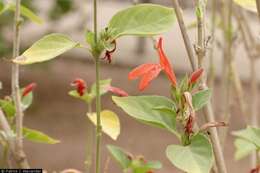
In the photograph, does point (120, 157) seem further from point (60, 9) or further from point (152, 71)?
point (60, 9)

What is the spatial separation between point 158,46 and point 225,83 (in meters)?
0.55

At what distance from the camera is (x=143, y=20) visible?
63 centimetres

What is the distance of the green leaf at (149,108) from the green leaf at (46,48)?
8 centimetres

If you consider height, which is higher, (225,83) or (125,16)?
(125,16)

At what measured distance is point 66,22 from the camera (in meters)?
5.71

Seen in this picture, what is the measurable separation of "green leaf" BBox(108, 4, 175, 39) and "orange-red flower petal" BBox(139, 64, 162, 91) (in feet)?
0.13

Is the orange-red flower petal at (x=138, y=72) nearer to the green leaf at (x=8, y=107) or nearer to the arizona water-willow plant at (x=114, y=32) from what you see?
the arizona water-willow plant at (x=114, y=32)

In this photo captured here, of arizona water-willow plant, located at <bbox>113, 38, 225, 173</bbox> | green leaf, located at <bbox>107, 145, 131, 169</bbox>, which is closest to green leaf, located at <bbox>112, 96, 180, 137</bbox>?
arizona water-willow plant, located at <bbox>113, 38, 225, 173</bbox>

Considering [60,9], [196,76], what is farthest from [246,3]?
[60,9]

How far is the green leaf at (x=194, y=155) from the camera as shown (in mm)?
563

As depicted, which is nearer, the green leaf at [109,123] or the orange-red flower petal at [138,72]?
the orange-red flower petal at [138,72]

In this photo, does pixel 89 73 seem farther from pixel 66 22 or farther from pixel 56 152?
pixel 56 152

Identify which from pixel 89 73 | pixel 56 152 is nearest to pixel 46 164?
pixel 56 152

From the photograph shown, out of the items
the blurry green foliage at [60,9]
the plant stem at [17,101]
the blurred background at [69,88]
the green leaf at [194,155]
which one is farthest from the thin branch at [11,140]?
the blurry green foliage at [60,9]
